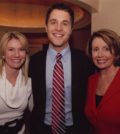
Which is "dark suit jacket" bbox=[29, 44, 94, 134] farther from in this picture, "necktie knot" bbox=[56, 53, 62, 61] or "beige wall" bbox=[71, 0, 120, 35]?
"beige wall" bbox=[71, 0, 120, 35]

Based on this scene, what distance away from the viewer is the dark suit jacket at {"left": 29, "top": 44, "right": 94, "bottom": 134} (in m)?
2.42

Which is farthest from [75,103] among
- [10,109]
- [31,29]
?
[31,29]

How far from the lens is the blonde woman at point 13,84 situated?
2402 mm

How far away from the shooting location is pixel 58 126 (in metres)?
2.42

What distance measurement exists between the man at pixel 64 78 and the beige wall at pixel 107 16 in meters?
1.02

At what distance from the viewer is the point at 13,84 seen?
8.12 ft

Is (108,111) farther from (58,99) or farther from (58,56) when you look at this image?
(58,56)

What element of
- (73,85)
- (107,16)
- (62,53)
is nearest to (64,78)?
(73,85)

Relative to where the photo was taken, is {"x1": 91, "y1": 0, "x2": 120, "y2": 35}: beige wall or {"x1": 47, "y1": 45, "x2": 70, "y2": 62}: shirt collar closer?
{"x1": 47, "y1": 45, "x2": 70, "y2": 62}: shirt collar

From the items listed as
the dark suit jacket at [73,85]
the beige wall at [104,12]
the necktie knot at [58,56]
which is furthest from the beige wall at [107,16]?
the necktie knot at [58,56]

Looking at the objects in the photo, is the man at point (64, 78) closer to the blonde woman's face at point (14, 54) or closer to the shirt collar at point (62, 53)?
the shirt collar at point (62, 53)

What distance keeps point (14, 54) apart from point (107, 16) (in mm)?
1448

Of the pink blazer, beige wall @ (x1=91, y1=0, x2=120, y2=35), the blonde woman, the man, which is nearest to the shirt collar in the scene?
the man

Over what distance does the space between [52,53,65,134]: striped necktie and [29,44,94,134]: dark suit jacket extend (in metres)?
0.08
